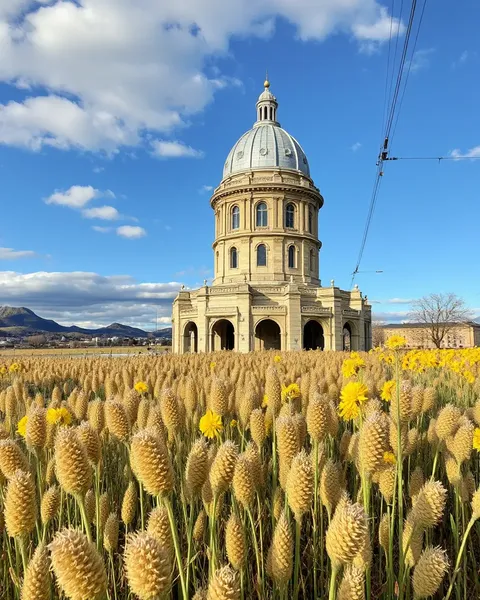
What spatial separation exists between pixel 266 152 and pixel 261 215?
27.0 feet

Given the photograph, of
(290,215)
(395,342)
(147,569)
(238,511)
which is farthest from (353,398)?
(290,215)

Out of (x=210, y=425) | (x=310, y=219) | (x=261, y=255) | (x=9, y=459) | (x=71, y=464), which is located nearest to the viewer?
(x=71, y=464)

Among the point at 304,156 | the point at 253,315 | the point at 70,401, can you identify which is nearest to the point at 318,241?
the point at 304,156

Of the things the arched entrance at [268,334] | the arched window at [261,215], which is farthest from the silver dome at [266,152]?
the arched entrance at [268,334]

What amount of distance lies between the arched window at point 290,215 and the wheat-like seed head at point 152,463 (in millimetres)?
46136

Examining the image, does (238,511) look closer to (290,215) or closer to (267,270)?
(267,270)

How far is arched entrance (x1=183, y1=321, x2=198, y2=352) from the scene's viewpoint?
4414 centimetres

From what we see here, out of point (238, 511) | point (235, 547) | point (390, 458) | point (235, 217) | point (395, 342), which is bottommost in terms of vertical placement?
point (238, 511)

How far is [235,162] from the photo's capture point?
164 ft

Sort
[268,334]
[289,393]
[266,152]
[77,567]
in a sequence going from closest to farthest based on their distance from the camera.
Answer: [77,567] < [289,393] < [268,334] < [266,152]

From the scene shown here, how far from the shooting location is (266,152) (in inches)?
1903

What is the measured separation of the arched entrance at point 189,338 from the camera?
44138 millimetres

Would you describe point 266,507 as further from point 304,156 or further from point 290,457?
point 304,156

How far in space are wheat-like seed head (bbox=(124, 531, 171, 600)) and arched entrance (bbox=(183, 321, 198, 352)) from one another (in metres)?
43.0
